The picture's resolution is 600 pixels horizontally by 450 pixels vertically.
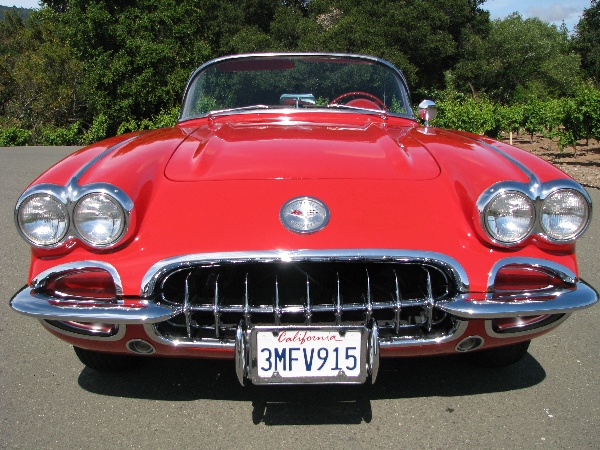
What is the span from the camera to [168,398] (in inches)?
98.2

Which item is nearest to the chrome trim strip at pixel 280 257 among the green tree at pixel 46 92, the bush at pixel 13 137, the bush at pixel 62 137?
the bush at pixel 62 137

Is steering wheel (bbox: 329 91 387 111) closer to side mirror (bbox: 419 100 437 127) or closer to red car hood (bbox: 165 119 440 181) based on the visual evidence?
side mirror (bbox: 419 100 437 127)

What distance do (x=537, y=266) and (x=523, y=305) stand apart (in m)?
0.16

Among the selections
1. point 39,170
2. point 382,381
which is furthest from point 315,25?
point 382,381

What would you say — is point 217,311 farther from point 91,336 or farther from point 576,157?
point 576,157

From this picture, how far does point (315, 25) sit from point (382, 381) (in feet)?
78.9

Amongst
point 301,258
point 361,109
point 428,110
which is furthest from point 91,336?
point 428,110

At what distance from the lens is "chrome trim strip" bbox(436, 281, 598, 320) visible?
2.04m

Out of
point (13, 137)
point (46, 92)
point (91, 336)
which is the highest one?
point (91, 336)

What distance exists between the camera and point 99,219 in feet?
7.09

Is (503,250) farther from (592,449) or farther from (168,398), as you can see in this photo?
(168,398)

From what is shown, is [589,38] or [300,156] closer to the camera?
[300,156]

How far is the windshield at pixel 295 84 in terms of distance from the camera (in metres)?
3.58

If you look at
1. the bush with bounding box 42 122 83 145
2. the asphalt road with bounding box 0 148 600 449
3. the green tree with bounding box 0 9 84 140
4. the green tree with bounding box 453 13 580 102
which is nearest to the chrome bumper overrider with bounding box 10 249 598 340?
the asphalt road with bounding box 0 148 600 449
